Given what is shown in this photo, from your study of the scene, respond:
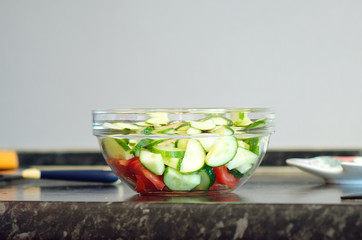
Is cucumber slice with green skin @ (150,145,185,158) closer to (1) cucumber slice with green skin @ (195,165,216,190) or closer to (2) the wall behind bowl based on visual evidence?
(1) cucumber slice with green skin @ (195,165,216,190)

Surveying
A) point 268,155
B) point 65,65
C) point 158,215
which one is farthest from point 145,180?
point 65,65

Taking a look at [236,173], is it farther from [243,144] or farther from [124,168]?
[124,168]

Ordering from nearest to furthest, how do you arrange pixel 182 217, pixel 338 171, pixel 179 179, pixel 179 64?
Answer: pixel 182 217
pixel 179 179
pixel 338 171
pixel 179 64

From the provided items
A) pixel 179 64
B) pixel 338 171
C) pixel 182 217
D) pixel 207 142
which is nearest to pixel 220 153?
pixel 207 142

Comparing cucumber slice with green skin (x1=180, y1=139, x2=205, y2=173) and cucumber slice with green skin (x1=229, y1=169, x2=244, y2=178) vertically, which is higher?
cucumber slice with green skin (x1=180, y1=139, x2=205, y2=173)

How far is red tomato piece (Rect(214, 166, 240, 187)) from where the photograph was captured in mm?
950

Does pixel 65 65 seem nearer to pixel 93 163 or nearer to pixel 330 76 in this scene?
pixel 93 163

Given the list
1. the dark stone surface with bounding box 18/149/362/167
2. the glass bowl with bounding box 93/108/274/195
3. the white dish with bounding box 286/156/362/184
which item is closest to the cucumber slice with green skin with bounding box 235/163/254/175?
the glass bowl with bounding box 93/108/274/195

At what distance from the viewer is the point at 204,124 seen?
37.1 inches

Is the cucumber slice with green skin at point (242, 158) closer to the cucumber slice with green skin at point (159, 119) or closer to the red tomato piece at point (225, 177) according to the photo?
the red tomato piece at point (225, 177)

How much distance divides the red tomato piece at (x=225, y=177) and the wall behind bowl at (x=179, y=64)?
1.05 meters

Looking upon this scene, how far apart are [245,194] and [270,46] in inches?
43.6

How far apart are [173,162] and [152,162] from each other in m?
0.03

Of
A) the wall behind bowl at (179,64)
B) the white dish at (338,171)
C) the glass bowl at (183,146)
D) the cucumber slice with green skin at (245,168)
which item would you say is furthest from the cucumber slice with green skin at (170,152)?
the wall behind bowl at (179,64)
